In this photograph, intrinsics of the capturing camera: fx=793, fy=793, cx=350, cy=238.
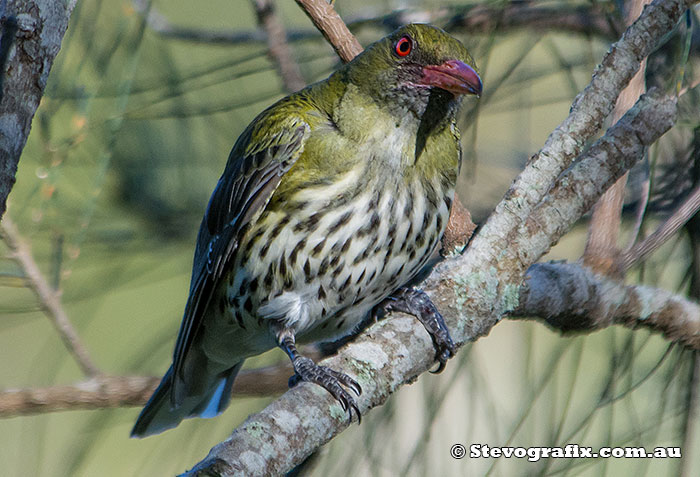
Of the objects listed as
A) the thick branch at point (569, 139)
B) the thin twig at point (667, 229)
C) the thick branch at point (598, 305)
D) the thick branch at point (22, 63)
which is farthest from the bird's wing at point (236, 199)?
the thin twig at point (667, 229)

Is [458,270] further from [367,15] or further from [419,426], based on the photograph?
[367,15]

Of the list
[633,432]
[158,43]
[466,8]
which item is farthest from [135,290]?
[633,432]

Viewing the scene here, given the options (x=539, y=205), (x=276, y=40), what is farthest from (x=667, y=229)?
(x=276, y=40)

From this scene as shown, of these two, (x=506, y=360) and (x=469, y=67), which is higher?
(x=469, y=67)

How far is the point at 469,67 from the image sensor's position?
2.17 m

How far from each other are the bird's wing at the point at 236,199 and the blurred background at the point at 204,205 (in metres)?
0.26

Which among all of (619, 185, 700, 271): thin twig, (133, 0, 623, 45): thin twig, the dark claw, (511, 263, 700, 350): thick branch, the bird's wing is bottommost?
the dark claw

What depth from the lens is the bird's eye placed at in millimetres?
2311

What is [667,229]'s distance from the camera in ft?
7.10

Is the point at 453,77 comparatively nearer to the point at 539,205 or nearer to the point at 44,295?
the point at 539,205

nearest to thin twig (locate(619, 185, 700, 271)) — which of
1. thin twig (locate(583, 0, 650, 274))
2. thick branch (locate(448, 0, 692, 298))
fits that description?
thin twig (locate(583, 0, 650, 274))

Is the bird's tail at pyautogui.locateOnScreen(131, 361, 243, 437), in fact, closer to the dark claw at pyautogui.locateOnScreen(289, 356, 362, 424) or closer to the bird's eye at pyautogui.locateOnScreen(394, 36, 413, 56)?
the dark claw at pyautogui.locateOnScreen(289, 356, 362, 424)

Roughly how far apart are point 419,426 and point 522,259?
0.72 metres

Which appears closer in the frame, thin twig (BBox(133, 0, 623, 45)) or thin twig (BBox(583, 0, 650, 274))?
thin twig (BBox(583, 0, 650, 274))
